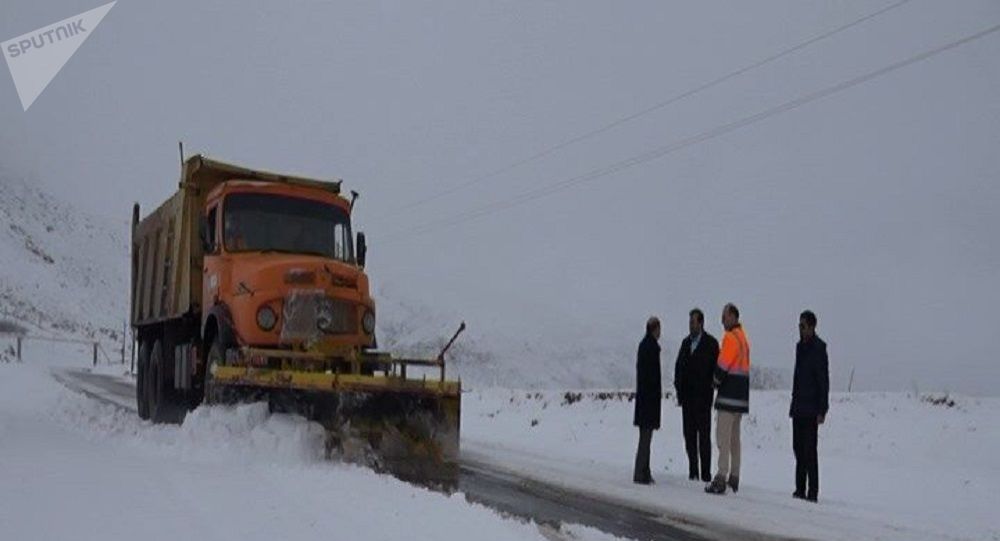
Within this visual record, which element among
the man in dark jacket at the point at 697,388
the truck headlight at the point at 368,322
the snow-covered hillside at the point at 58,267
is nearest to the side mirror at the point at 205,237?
the truck headlight at the point at 368,322

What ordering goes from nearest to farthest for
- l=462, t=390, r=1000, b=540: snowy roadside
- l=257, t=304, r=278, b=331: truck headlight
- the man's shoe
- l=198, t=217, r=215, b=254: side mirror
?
l=462, t=390, r=1000, b=540: snowy roadside < the man's shoe < l=257, t=304, r=278, b=331: truck headlight < l=198, t=217, r=215, b=254: side mirror

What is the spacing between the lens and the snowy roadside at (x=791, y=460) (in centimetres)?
786

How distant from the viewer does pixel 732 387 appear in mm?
9523

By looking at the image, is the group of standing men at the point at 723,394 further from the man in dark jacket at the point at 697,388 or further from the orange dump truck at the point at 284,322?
the orange dump truck at the point at 284,322

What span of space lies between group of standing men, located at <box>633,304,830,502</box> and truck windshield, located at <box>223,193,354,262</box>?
4.14 metres

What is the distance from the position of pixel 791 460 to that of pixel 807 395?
315cm

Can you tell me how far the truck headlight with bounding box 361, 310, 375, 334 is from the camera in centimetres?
1048

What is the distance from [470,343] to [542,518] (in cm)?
5362

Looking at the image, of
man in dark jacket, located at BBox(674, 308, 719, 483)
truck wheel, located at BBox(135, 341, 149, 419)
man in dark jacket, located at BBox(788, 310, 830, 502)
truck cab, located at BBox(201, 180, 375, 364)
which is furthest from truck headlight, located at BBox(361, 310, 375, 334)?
truck wheel, located at BBox(135, 341, 149, 419)

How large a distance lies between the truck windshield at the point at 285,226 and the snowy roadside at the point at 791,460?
325 cm

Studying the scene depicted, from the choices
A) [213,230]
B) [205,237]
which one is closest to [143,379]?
[205,237]

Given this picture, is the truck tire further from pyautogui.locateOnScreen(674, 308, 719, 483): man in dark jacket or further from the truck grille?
pyautogui.locateOnScreen(674, 308, 719, 483): man in dark jacket

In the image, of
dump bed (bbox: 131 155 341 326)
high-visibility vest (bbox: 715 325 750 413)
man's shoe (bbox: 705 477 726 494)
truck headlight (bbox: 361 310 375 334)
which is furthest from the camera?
dump bed (bbox: 131 155 341 326)

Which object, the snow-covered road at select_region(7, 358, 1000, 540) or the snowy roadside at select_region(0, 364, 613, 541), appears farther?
the snow-covered road at select_region(7, 358, 1000, 540)
